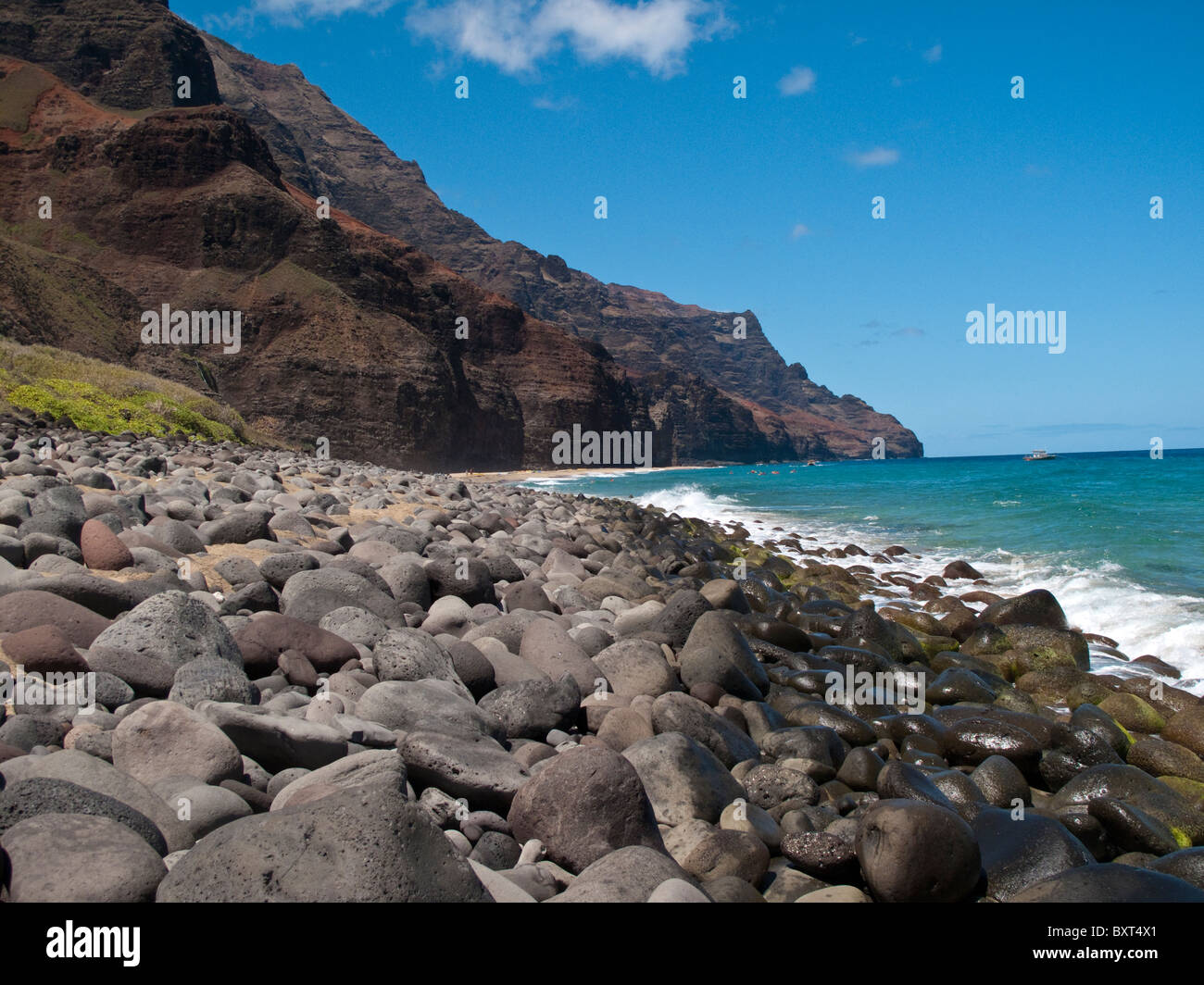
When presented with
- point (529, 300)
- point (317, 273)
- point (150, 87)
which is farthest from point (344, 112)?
point (317, 273)

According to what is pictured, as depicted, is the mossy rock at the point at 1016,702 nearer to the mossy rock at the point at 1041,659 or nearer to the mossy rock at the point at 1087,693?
the mossy rock at the point at 1087,693

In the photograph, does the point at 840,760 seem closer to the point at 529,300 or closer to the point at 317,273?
the point at 317,273

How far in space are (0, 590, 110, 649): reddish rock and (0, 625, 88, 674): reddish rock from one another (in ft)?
0.76

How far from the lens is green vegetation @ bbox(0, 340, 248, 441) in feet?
45.5

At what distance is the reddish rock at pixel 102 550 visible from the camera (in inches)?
180

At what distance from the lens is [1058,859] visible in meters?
3.44

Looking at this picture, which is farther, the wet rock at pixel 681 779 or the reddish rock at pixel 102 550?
the reddish rock at pixel 102 550

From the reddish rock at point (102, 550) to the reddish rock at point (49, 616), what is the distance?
99 centimetres

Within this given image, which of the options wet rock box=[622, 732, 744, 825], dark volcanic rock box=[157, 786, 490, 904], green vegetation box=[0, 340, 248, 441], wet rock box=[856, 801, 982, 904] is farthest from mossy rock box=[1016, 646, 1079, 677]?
green vegetation box=[0, 340, 248, 441]

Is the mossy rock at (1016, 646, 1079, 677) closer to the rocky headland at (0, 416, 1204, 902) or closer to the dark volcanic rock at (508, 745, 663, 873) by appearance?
the rocky headland at (0, 416, 1204, 902)

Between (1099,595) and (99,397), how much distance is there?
62.4 ft

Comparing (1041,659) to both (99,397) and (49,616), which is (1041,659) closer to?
(49,616)

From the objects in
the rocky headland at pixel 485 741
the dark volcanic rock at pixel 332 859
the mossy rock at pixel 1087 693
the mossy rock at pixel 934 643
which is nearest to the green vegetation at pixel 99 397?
the rocky headland at pixel 485 741

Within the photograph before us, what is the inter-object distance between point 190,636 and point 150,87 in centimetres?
8167
